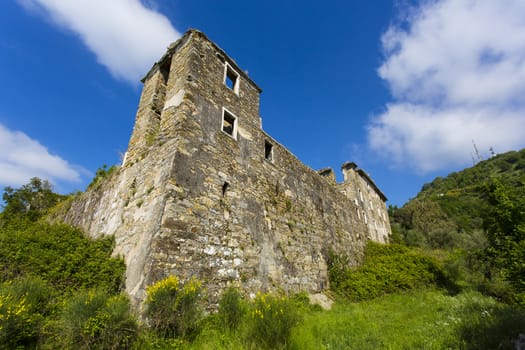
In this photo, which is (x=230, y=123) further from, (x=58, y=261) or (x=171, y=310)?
(x=171, y=310)

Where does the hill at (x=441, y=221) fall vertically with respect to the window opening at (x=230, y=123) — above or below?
above

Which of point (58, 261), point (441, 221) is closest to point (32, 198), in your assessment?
point (58, 261)

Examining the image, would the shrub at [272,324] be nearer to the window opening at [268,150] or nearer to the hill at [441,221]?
the window opening at [268,150]

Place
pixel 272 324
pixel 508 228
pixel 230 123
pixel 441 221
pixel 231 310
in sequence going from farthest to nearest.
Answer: pixel 441 221, pixel 230 123, pixel 508 228, pixel 231 310, pixel 272 324

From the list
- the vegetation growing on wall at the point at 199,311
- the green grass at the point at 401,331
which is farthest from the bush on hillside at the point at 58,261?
the green grass at the point at 401,331

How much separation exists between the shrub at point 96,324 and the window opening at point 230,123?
20.2ft

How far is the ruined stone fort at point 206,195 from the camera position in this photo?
19.1 feet

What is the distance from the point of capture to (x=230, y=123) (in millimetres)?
9375

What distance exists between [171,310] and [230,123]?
21.7ft

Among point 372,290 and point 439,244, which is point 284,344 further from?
point 439,244

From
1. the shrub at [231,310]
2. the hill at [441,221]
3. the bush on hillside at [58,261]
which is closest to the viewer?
the shrub at [231,310]

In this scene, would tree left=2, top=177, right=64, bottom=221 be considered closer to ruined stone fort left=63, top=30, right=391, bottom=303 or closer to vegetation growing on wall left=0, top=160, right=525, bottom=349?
ruined stone fort left=63, top=30, right=391, bottom=303

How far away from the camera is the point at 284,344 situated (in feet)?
14.1

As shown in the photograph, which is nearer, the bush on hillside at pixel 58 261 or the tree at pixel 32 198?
the bush on hillside at pixel 58 261
